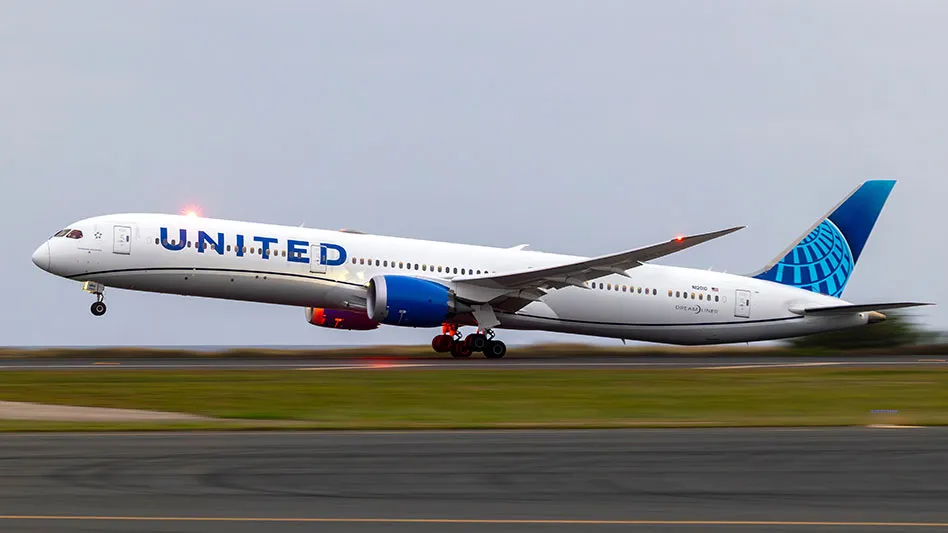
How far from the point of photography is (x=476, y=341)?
1625 inches

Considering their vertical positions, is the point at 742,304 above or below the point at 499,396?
above

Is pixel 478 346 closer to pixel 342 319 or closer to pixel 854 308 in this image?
pixel 342 319

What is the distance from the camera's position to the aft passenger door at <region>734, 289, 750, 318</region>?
149ft

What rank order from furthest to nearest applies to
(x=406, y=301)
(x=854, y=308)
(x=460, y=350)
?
(x=854, y=308) < (x=460, y=350) < (x=406, y=301)

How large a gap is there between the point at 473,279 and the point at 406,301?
2600 mm

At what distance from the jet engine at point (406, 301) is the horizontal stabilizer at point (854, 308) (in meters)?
14.4

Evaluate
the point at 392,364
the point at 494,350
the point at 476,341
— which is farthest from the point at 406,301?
the point at 494,350

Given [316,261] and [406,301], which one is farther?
[316,261]

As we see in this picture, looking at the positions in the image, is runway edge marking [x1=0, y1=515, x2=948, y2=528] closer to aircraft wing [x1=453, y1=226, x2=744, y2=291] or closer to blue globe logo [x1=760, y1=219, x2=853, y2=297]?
aircraft wing [x1=453, y1=226, x2=744, y2=291]

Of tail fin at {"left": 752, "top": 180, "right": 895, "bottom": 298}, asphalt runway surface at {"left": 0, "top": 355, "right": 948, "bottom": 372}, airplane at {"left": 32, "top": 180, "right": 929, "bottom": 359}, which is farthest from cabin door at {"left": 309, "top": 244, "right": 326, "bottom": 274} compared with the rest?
tail fin at {"left": 752, "top": 180, "right": 895, "bottom": 298}

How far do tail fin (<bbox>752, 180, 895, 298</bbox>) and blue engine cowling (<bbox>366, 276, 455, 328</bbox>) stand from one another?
13.8 metres

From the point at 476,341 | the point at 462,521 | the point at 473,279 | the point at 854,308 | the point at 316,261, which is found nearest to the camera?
the point at 462,521

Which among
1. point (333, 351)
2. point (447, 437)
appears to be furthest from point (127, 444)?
point (333, 351)

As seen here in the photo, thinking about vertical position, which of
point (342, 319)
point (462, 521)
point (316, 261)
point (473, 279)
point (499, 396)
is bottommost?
point (462, 521)
